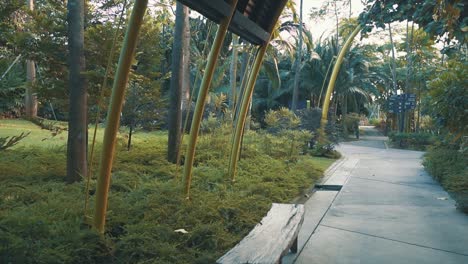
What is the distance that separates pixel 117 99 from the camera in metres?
3.62

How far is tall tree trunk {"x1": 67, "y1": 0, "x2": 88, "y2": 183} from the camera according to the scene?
A: 5.90 m

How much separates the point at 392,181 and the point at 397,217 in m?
3.97

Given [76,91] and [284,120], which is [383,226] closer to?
[76,91]

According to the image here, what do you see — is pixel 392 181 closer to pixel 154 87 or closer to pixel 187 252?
pixel 154 87

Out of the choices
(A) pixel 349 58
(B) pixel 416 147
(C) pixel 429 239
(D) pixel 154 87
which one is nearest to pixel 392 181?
(C) pixel 429 239

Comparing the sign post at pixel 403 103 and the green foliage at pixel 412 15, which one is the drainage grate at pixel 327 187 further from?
the sign post at pixel 403 103

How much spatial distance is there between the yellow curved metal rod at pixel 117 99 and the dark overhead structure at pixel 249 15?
0.97 metres

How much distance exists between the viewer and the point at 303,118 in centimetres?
1677

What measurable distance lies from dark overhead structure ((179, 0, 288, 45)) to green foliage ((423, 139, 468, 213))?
3.88 meters

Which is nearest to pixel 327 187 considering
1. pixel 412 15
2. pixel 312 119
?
pixel 412 15

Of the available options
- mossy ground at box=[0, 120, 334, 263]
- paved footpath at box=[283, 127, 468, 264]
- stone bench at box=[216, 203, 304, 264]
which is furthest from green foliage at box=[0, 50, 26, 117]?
paved footpath at box=[283, 127, 468, 264]

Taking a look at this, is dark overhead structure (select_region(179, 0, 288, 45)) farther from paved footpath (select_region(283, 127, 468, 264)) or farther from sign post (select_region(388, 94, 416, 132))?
sign post (select_region(388, 94, 416, 132))

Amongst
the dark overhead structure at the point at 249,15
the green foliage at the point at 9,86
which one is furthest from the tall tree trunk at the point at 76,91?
the dark overhead structure at the point at 249,15

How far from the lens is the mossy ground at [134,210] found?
3.54m
